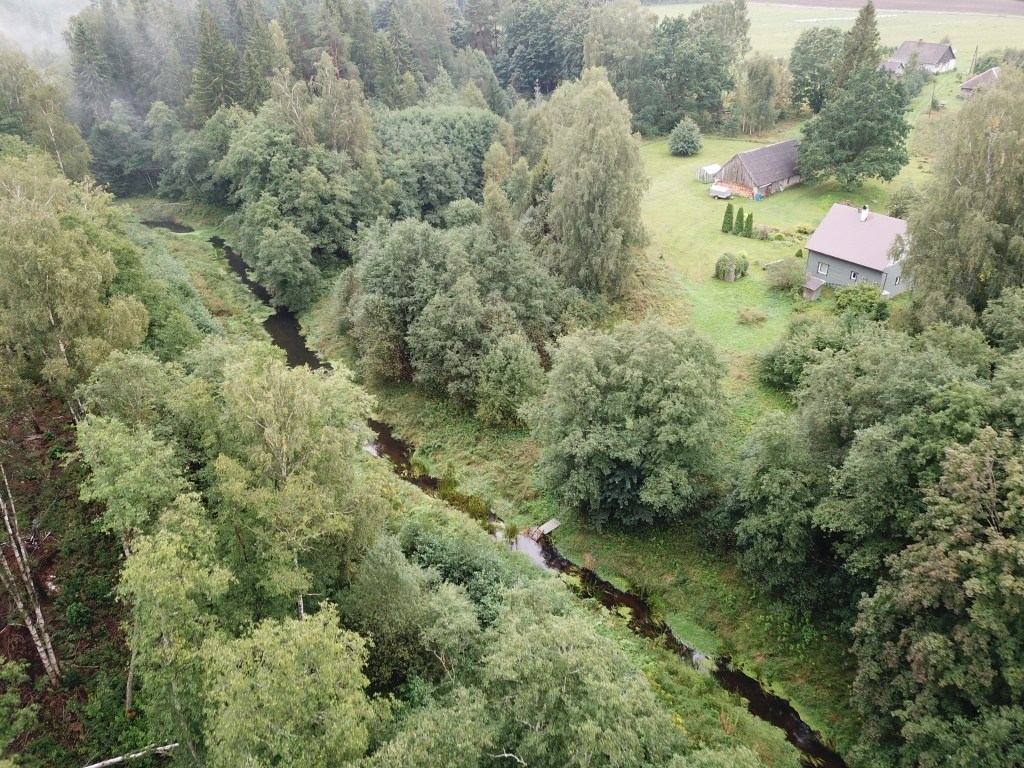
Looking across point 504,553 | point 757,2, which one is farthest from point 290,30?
point 757,2

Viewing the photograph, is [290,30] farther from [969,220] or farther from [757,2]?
[757,2]

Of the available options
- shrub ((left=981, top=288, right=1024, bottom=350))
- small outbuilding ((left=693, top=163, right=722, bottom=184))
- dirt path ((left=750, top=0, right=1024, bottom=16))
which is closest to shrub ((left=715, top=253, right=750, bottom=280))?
shrub ((left=981, top=288, right=1024, bottom=350))

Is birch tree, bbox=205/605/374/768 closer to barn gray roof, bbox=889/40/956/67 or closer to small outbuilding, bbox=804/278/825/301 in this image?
small outbuilding, bbox=804/278/825/301

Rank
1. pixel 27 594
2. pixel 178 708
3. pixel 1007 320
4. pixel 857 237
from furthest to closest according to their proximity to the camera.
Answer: pixel 857 237 < pixel 1007 320 < pixel 27 594 < pixel 178 708

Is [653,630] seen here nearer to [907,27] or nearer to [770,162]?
[770,162]

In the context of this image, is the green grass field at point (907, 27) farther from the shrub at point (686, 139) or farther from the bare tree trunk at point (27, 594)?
the bare tree trunk at point (27, 594)

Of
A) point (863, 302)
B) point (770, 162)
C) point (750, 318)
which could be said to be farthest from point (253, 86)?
point (863, 302)
